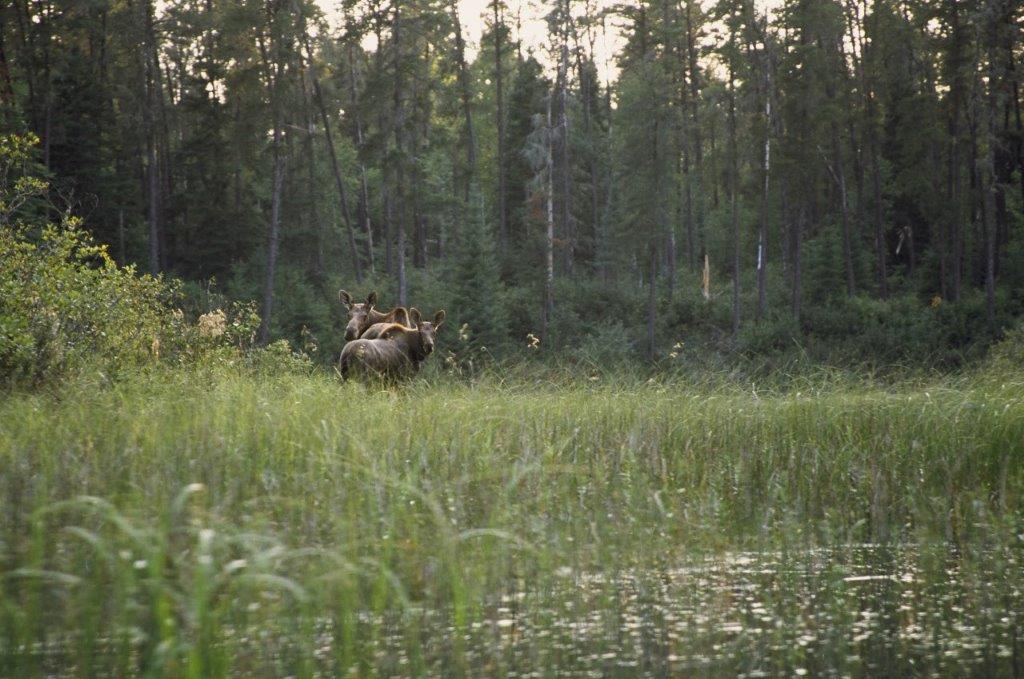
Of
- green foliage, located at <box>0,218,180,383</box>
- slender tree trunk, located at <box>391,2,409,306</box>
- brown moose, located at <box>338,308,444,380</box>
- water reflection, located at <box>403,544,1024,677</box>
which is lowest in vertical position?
water reflection, located at <box>403,544,1024,677</box>

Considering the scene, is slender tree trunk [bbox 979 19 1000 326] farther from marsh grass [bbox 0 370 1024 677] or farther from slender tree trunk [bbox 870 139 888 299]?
marsh grass [bbox 0 370 1024 677]

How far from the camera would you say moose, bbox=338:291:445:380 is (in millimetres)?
12938

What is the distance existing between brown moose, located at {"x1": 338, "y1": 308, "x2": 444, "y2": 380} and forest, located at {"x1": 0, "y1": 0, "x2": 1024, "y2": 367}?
18061mm

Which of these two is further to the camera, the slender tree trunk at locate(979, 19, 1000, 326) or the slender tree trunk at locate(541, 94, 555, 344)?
the slender tree trunk at locate(541, 94, 555, 344)

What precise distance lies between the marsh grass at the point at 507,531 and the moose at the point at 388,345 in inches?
98.5

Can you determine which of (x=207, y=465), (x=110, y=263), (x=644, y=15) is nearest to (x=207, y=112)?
(x=644, y=15)

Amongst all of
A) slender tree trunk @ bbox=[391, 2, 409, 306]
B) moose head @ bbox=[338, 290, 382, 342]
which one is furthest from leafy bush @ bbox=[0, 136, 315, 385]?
slender tree trunk @ bbox=[391, 2, 409, 306]

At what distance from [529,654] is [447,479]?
2.70m

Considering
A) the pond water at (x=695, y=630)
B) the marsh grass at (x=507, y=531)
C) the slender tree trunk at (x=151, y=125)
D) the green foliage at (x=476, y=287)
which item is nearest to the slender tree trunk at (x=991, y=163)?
the green foliage at (x=476, y=287)

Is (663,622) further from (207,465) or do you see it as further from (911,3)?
(911,3)

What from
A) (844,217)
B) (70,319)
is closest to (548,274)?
(844,217)

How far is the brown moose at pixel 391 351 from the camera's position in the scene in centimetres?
1292

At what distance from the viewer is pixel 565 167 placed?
4638 cm

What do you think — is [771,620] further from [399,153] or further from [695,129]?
[695,129]
